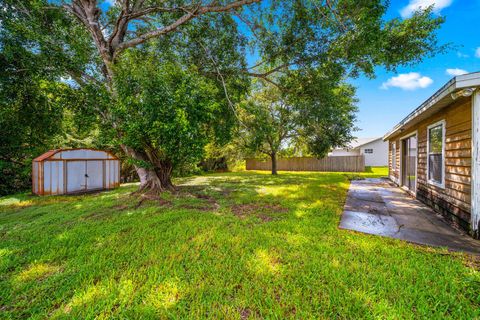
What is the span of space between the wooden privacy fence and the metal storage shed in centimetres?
1290

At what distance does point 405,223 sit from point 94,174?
36.7 feet

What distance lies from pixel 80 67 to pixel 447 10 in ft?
35.4

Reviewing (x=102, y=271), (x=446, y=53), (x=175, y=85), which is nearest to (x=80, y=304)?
(x=102, y=271)

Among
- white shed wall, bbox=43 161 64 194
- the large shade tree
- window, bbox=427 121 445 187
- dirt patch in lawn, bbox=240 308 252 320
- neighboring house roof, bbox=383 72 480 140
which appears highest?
the large shade tree

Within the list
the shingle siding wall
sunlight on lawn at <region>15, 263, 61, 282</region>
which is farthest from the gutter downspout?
sunlight on lawn at <region>15, 263, 61, 282</region>

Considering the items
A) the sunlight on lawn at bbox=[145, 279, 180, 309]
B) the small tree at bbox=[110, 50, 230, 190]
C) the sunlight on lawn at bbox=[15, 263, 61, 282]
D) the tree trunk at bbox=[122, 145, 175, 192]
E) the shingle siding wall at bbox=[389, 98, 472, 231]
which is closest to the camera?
the sunlight on lawn at bbox=[145, 279, 180, 309]

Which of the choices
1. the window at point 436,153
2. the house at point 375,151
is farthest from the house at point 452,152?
the house at point 375,151

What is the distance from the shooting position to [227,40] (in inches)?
271

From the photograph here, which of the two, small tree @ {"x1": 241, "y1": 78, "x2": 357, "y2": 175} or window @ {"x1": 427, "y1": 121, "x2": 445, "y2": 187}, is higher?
small tree @ {"x1": 241, "y1": 78, "x2": 357, "y2": 175}

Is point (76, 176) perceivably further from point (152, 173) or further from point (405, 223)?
point (405, 223)

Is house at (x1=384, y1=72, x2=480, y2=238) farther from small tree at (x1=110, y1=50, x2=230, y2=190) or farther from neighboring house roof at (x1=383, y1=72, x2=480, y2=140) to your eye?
small tree at (x1=110, y1=50, x2=230, y2=190)

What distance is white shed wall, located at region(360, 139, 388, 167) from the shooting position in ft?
76.0

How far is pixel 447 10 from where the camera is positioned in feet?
17.7

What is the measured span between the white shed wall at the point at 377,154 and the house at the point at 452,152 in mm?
20354
